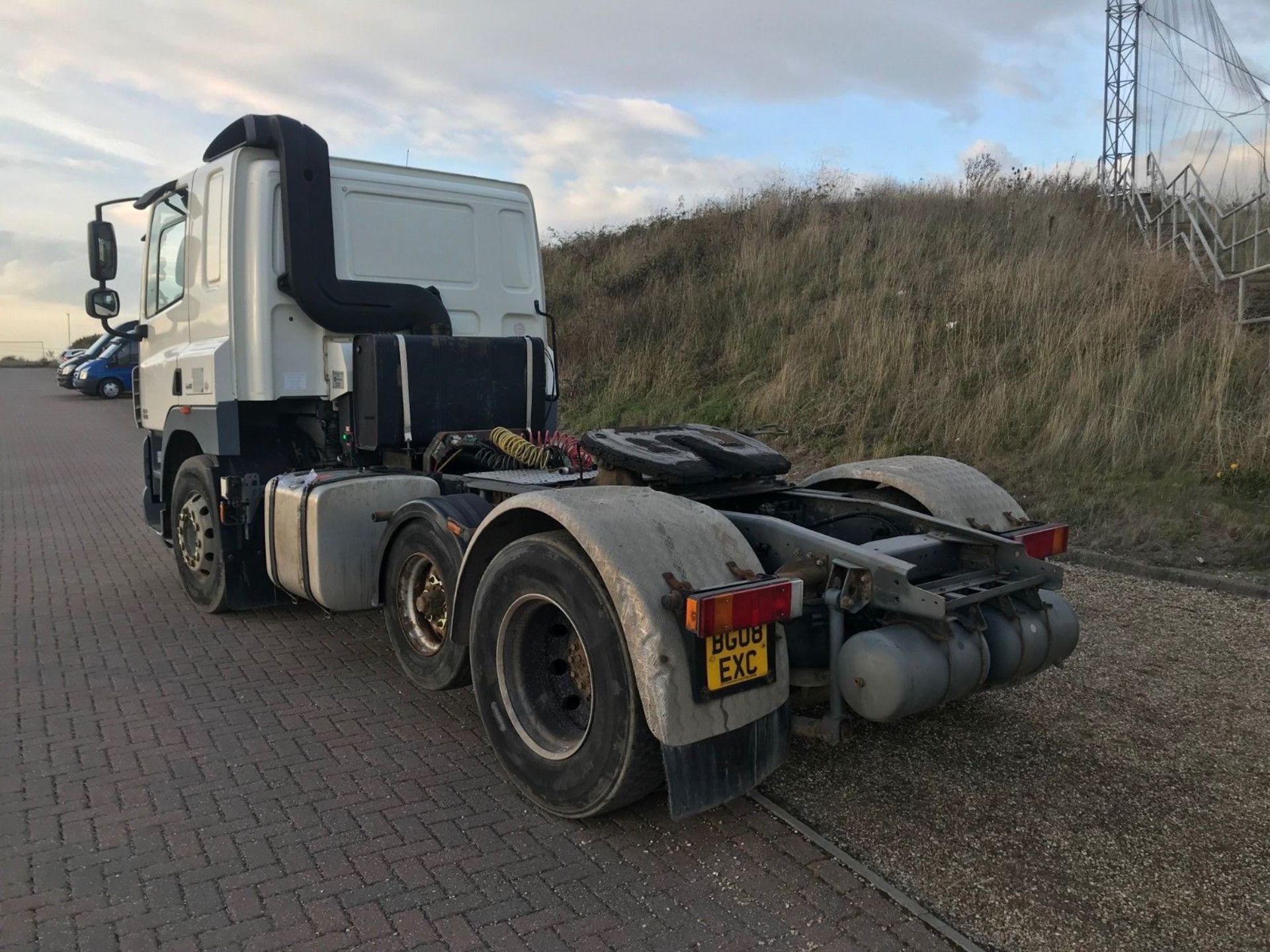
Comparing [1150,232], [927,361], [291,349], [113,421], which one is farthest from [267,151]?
[113,421]

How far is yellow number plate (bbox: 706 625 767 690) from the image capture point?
3.05m

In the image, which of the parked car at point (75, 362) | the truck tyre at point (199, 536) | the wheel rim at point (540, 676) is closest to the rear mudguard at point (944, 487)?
the wheel rim at point (540, 676)

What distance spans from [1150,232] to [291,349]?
12507mm

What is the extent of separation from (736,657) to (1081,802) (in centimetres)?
153

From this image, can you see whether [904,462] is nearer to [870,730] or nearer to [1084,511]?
[870,730]

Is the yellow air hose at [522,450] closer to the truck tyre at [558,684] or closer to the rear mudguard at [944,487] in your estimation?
the rear mudguard at [944,487]

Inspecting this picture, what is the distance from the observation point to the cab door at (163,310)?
6582 millimetres

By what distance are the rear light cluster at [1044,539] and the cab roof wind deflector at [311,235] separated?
3979 mm

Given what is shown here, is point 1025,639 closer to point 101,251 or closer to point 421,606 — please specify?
point 421,606

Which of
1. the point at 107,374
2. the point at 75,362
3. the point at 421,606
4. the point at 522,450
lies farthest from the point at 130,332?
the point at 75,362

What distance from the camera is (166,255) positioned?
272 inches

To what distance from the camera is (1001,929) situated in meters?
2.80

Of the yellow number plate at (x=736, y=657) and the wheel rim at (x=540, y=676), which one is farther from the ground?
the yellow number plate at (x=736, y=657)

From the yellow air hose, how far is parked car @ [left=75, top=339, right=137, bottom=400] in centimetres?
2872
